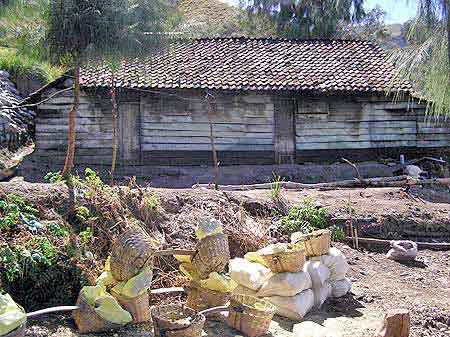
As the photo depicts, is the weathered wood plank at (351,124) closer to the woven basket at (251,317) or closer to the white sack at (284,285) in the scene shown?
the white sack at (284,285)

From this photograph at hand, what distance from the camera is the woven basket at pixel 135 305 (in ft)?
18.0

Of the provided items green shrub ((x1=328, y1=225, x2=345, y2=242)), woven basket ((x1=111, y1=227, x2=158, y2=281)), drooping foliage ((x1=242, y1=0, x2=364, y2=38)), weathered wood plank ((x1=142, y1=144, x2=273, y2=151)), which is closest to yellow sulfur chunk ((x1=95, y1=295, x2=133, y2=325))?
woven basket ((x1=111, y1=227, x2=158, y2=281))

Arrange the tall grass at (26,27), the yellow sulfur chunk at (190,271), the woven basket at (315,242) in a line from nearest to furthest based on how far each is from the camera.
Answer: the yellow sulfur chunk at (190,271)
the tall grass at (26,27)
the woven basket at (315,242)

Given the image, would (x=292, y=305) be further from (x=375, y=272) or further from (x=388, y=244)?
(x=388, y=244)

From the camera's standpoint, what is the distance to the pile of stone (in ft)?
55.1

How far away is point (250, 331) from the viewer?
5684 mm

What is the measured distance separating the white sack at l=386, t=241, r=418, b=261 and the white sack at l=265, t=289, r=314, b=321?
3.03 m

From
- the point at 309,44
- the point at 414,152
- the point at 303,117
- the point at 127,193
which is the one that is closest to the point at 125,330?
the point at 127,193

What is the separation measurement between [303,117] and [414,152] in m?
3.63

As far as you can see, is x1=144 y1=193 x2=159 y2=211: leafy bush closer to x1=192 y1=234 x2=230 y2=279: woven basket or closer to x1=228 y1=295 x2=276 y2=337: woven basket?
x1=192 y1=234 x2=230 y2=279: woven basket

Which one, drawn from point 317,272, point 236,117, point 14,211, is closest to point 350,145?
point 236,117

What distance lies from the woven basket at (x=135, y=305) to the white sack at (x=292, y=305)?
1.59 metres

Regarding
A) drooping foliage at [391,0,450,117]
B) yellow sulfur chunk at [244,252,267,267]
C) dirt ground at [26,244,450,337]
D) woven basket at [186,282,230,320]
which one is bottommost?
dirt ground at [26,244,450,337]

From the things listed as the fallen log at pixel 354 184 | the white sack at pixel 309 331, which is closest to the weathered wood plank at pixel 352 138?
the fallen log at pixel 354 184
